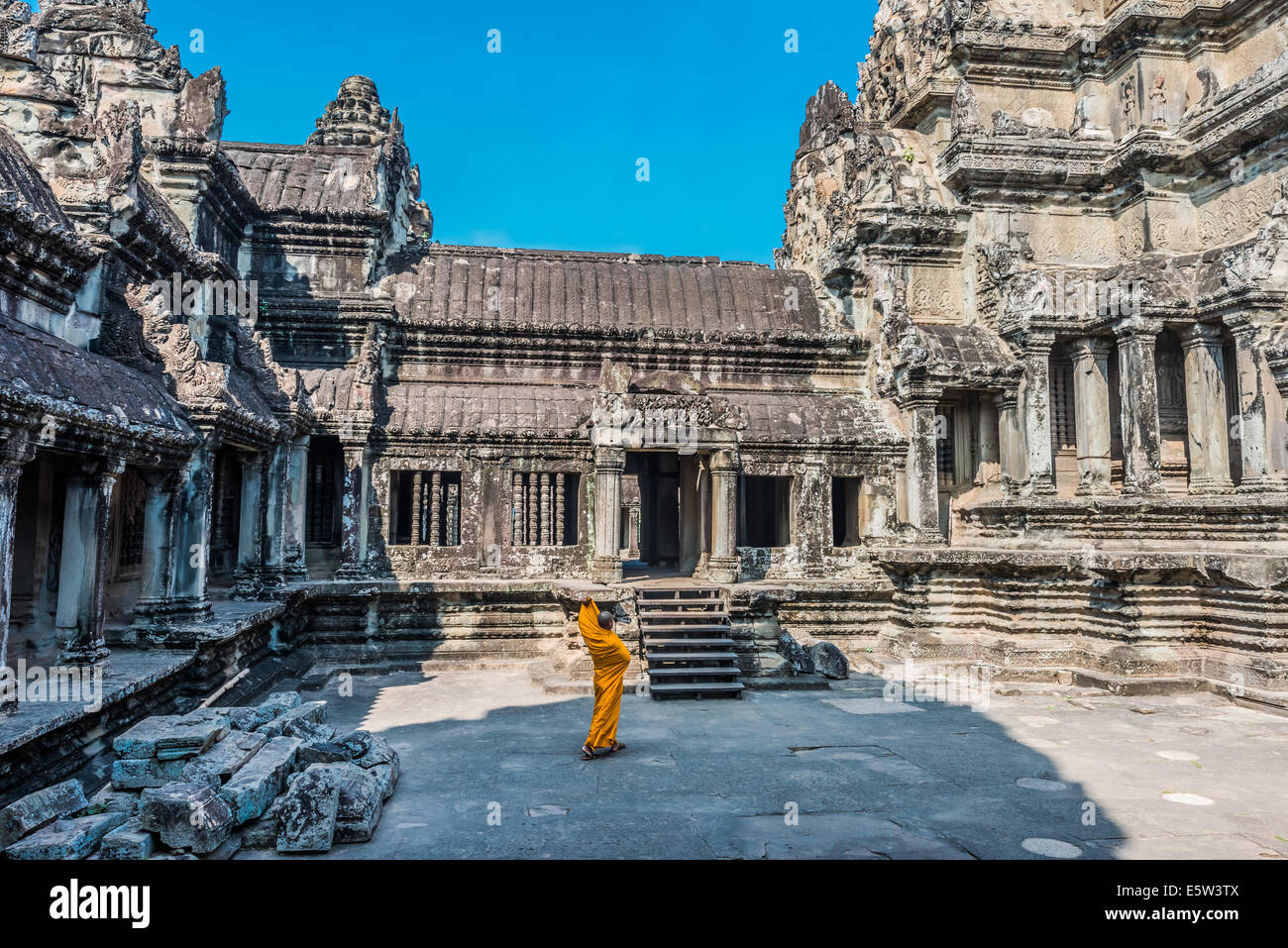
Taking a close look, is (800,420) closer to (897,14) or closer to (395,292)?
(395,292)

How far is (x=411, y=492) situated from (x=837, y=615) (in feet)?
23.9

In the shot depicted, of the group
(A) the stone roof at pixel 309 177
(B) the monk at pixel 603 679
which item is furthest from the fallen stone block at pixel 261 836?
(A) the stone roof at pixel 309 177

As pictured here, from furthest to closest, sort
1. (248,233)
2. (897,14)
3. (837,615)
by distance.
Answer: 1. (897,14)
2. (248,233)
3. (837,615)

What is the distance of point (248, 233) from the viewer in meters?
14.8

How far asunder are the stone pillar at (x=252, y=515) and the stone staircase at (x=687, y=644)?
534cm

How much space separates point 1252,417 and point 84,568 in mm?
14277

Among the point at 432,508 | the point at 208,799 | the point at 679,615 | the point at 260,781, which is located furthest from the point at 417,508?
the point at 208,799

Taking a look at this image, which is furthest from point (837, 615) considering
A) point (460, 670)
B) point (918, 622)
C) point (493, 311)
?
point (493, 311)

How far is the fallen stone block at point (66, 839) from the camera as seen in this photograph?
4.58m

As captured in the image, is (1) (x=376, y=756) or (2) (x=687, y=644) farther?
(2) (x=687, y=644)

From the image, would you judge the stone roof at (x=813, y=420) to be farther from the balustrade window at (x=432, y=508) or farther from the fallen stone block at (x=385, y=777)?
the fallen stone block at (x=385, y=777)

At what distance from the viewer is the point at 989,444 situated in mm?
14820

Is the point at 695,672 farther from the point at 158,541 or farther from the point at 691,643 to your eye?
the point at 158,541

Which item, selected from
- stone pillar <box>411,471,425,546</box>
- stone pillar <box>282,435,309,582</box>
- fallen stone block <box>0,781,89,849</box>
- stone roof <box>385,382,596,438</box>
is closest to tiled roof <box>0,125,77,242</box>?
fallen stone block <box>0,781,89,849</box>
